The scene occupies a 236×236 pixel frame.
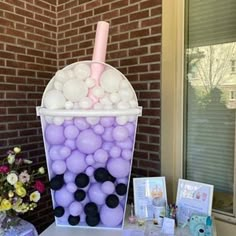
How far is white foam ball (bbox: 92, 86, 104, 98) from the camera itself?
4.85 feet

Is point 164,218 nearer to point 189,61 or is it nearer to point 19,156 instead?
point 189,61

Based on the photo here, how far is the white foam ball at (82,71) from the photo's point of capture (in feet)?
4.88

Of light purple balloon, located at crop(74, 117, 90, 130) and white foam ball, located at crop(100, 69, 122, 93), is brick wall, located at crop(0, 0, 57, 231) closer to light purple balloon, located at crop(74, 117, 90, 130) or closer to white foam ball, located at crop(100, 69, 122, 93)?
light purple balloon, located at crop(74, 117, 90, 130)

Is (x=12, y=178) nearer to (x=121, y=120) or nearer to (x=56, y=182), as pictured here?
(x=56, y=182)

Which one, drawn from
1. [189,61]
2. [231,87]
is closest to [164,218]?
[231,87]

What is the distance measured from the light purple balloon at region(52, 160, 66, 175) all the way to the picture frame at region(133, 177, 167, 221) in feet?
1.59

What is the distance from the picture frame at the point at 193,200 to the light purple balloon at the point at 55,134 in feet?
2.65

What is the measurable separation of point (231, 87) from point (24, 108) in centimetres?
174

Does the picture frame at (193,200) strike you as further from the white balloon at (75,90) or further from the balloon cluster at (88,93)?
the white balloon at (75,90)

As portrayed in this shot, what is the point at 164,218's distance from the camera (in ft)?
4.97

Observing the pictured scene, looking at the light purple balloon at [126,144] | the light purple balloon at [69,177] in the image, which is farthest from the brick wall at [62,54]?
the light purple balloon at [69,177]

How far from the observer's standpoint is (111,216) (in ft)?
4.97

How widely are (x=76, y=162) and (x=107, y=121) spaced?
0.98ft

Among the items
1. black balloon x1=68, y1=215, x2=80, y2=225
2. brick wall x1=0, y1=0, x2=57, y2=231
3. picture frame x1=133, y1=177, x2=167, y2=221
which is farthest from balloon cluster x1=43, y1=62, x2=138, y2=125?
brick wall x1=0, y1=0, x2=57, y2=231
